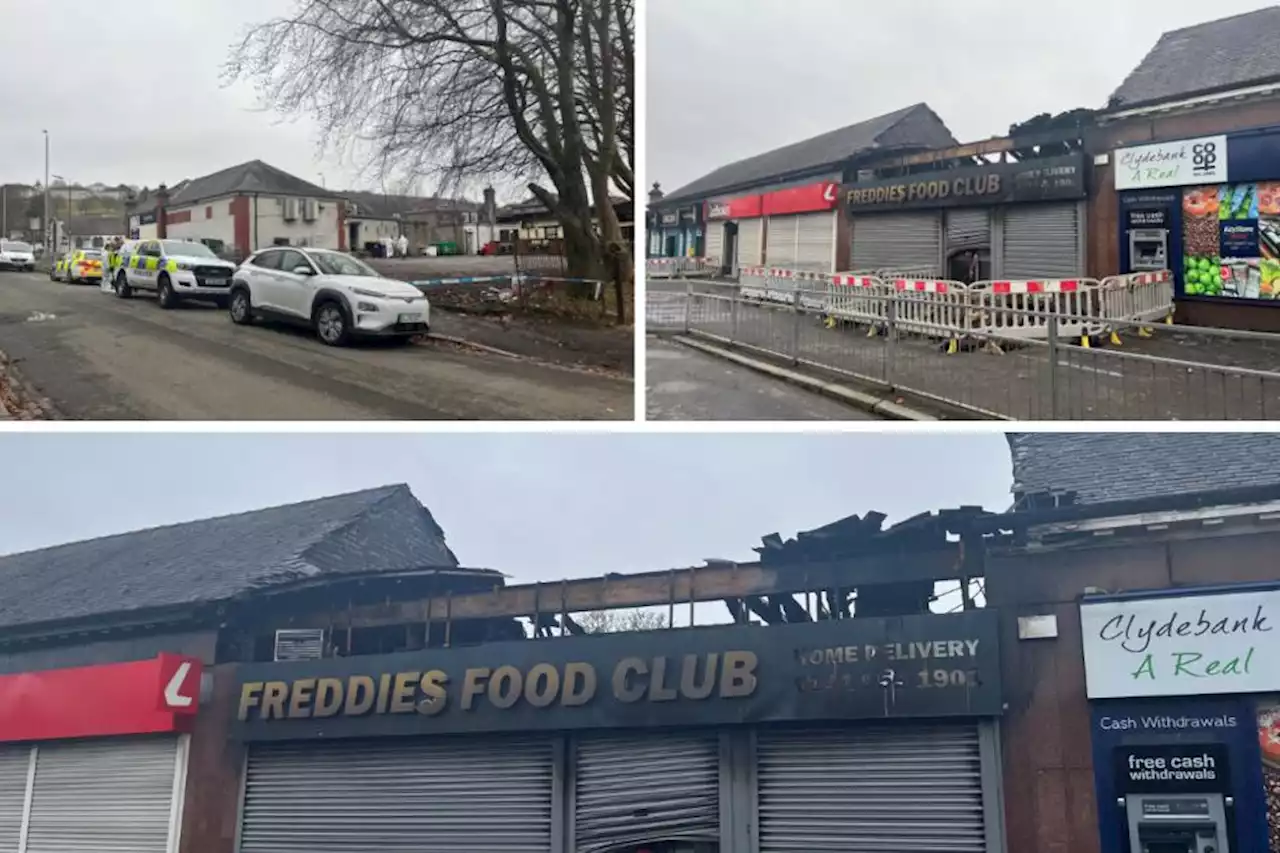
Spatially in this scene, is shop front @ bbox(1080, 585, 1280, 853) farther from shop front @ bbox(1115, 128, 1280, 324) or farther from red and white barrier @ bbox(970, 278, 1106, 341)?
shop front @ bbox(1115, 128, 1280, 324)

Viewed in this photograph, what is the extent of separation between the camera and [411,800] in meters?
11.3

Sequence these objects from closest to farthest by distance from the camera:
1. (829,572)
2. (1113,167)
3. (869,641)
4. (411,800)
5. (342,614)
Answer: (869,641) < (829,572) < (411,800) < (342,614) < (1113,167)

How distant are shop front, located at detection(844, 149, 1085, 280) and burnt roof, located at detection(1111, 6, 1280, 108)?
3.81 feet

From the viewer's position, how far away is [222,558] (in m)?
14.3

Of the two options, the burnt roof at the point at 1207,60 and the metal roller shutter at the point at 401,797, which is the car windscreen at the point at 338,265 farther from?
the burnt roof at the point at 1207,60

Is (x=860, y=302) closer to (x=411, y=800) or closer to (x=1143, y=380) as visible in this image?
(x=1143, y=380)

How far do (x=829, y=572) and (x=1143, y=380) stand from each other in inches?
136

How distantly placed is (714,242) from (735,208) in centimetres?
124

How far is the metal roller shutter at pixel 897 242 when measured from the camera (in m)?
16.3

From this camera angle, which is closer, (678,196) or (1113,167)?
(678,196)

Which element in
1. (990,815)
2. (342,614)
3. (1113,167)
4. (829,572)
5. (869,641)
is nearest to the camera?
(990,815)

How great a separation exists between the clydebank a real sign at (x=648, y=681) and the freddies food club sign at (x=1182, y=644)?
0.87 metres

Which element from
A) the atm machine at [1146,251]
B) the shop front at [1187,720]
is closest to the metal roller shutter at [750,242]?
the atm machine at [1146,251]

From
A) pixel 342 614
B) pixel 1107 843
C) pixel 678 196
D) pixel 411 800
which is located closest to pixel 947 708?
pixel 1107 843
